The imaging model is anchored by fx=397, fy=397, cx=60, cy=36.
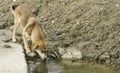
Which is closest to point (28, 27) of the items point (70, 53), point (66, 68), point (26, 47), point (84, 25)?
point (26, 47)

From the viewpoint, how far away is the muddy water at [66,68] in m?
9.85

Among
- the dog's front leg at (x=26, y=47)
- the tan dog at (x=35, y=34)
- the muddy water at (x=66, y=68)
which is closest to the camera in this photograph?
the muddy water at (x=66, y=68)

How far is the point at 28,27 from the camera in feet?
36.1

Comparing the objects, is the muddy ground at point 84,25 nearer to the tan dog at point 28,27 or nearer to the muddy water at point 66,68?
the muddy water at point 66,68

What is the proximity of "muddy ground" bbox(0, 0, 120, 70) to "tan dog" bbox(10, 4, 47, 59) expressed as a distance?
0.74 meters

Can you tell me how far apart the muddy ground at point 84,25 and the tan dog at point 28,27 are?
0.74m

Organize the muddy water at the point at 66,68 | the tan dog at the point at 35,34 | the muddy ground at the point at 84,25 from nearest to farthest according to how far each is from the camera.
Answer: the muddy water at the point at 66,68 < the tan dog at the point at 35,34 < the muddy ground at the point at 84,25

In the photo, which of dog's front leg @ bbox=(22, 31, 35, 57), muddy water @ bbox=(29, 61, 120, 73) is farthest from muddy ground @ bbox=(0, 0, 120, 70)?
dog's front leg @ bbox=(22, 31, 35, 57)

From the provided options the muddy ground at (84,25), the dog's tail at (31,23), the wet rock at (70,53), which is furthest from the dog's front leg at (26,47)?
the wet rock at (70,53)

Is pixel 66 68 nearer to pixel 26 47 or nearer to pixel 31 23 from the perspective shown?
pixel 26 47

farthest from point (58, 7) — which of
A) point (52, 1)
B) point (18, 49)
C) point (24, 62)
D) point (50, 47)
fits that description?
point (24, 62)

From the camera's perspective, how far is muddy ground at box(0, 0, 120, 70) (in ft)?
35.4

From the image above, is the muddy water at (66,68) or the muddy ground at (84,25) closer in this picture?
the muddy water at (66,68)

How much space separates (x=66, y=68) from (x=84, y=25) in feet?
7.51
